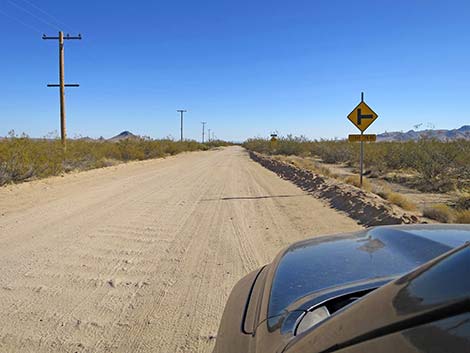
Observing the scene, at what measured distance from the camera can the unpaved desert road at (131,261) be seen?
14.6ft

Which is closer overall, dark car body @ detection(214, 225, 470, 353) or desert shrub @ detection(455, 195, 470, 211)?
dark car body @ detection(214, 225, 470, 353)

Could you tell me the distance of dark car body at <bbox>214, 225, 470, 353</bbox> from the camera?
1198mm

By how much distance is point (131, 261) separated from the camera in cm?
688

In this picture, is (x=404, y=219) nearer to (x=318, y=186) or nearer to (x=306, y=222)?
(x=306, y=222)

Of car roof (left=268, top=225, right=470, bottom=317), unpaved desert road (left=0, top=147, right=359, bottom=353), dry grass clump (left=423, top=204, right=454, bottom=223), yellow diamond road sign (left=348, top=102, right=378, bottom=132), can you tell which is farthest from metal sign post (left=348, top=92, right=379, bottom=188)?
car roof (left=268, top=225, right=470, bottom=317)

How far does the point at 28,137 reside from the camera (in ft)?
70.5

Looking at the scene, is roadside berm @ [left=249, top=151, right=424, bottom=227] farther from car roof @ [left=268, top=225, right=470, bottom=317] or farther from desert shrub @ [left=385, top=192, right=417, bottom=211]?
car roof @ [left=268, top=225, right=470, bottom=317]

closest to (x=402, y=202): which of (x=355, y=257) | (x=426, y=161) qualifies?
(x=426, y=161)

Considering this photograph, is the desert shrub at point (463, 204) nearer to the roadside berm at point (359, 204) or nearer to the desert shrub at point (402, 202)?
the desert shrub at point (402, 202)

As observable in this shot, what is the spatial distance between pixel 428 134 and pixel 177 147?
3933 centimetres

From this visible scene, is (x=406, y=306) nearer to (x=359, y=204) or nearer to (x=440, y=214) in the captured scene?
(x=440, y=214)

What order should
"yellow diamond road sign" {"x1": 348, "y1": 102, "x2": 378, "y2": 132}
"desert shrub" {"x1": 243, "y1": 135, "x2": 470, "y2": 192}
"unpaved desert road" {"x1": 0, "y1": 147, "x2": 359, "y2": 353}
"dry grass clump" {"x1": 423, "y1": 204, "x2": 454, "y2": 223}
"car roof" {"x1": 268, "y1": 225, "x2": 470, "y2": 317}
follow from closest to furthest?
"car roof" {"x1": 268, "y1": 225, "x2": 470, "y2": 317}
"unpaved desert road" {"x1": 0, "y1": 147, "x2": 359, "y2": 353}
"dry grass clump" {"x1": 423, "y1": 204, "x2": 454, "y2": 223}
"yellow diamond road sign" {"x1": 348, "y1": 102, "x2": 378, "y2": 132}
"desert shrub" {"x1": 243, "y1": 135, "x2": 470, "y2": 192}

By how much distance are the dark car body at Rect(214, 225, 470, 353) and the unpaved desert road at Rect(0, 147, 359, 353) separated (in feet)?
5.99

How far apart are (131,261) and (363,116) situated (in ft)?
39.4
